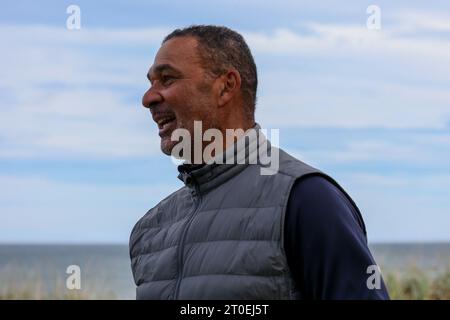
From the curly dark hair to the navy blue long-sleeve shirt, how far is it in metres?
0.67

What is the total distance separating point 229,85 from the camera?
3.40 meters

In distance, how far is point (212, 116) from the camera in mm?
3324

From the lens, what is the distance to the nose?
3.33m

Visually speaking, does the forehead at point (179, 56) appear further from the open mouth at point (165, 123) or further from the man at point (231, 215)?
the open mouth at point (165, 123)

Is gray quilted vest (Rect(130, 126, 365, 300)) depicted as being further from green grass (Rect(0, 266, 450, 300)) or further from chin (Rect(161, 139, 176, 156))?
green grass (Rect(0, 266, 450, 300))

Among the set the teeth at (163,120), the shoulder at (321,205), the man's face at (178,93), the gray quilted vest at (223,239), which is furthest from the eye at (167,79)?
the shoulder at (321,205)

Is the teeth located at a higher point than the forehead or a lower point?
lower

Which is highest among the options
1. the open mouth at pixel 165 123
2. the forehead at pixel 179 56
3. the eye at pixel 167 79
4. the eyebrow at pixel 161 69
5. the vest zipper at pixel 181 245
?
the forehead at pixel 179 56

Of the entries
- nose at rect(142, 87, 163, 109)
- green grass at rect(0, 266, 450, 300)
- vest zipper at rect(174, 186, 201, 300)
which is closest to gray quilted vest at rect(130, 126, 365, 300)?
vest zipper at rect(174, 186, 201, 300)

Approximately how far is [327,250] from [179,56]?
1022mm

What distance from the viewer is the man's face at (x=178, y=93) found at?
3.32 metres

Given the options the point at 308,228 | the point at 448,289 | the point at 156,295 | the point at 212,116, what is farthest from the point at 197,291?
the point at 448,289

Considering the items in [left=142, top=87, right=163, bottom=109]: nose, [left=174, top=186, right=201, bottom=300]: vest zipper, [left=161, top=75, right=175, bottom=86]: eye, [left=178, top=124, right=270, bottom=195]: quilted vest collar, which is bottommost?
[left=174, top=186, right=201, bottom=300]: vest zipper
